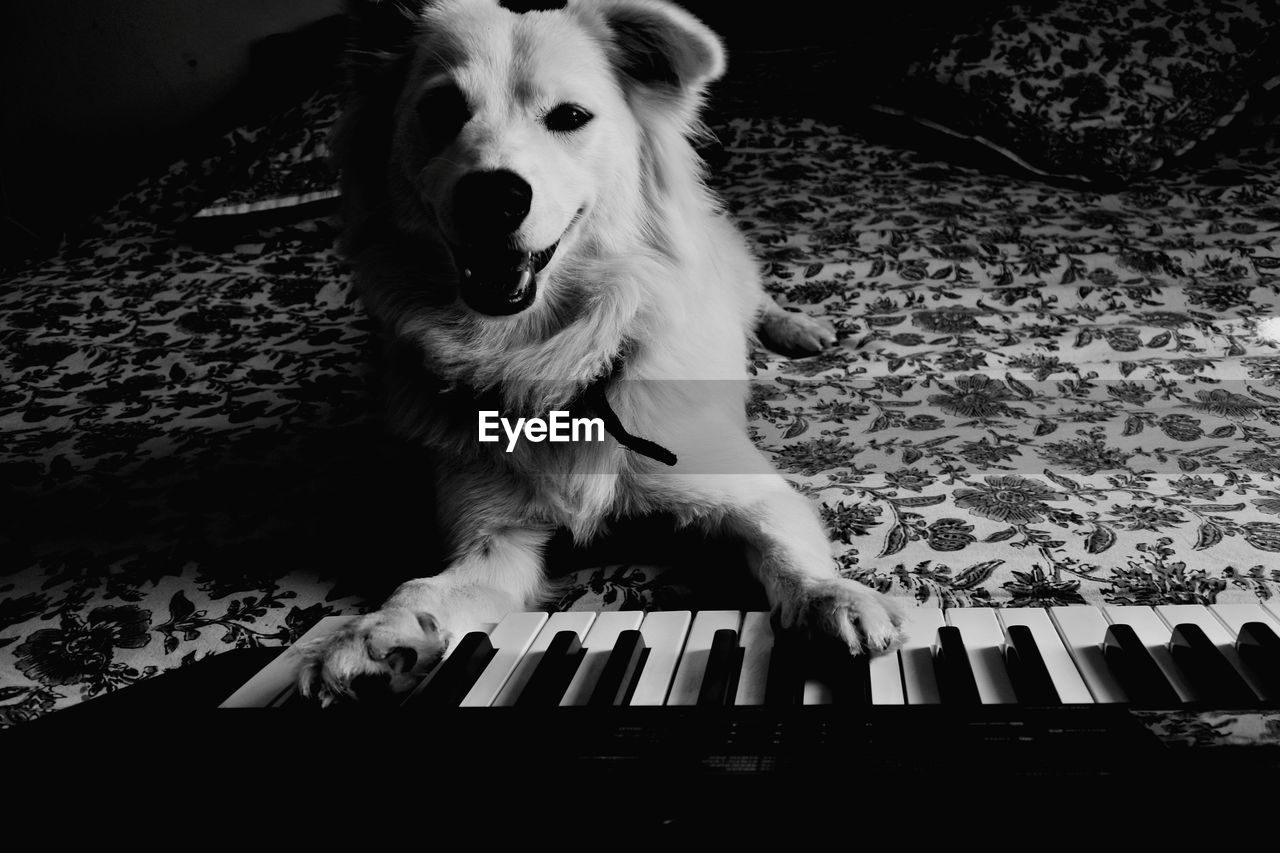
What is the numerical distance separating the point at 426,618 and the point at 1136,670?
0.80 meters

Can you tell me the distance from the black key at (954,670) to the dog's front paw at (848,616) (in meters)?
0.05

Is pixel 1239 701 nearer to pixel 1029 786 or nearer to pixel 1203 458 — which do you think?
pixel 1029 786

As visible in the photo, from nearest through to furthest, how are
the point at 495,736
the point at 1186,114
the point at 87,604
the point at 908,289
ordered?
the point at 495,736
the point at 87,604
the point at 908,289
the point at 1186,114

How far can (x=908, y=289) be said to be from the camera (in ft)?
7.41

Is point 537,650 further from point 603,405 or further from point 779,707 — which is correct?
point 603,405

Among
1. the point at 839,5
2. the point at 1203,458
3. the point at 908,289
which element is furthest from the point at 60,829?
the point at 839,5

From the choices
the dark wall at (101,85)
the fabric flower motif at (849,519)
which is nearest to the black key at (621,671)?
the fabric flower motif at (849,519)

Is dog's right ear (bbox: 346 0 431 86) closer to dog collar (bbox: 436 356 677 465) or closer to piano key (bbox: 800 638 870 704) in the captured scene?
dog collar (bbox: 436 356 677 465)

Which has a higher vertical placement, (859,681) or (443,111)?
(443,111)

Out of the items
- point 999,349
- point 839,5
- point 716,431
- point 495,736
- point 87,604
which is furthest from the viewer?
point 839,5

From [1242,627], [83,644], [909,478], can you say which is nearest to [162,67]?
[83,644]

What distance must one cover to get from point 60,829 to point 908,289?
208 centimetres

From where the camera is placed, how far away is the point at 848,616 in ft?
3.11

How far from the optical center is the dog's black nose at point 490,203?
127 centimetres
